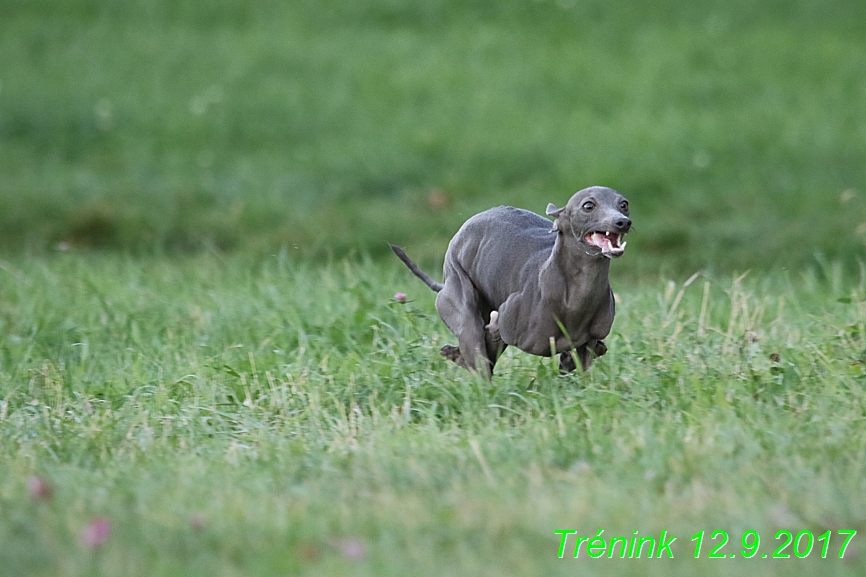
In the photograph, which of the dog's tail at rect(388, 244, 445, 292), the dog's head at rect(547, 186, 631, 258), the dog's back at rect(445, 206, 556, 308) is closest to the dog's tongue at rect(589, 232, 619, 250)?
the dog's head at rect(547, 186, 631, 258)

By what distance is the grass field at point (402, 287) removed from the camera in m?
3.17

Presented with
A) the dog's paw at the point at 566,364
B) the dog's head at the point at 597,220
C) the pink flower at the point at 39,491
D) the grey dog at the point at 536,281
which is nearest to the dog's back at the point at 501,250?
the grey dog at the point at 536,281

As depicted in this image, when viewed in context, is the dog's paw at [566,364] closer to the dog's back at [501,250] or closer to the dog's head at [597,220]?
the dog's back at [501,250]

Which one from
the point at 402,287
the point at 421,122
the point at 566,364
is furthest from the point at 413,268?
the point at 421,122

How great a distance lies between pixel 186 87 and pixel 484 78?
3.37 m

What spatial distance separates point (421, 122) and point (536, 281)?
25.9 ft

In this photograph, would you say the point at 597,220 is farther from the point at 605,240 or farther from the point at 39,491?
the point at 39,491

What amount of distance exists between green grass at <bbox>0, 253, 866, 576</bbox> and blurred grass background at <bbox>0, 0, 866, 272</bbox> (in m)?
2.76

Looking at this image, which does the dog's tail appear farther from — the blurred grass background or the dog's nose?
the blurred grass background

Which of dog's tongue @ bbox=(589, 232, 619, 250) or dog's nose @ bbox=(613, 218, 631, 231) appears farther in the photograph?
dog's tongue @ bbox=(589, 232, 619, 250)

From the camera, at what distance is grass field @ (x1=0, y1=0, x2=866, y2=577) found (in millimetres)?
3166

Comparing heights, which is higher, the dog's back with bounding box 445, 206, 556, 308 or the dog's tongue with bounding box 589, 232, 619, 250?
the dog's tongue with bounding box 589, 232, 619, 250

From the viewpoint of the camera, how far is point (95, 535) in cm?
297

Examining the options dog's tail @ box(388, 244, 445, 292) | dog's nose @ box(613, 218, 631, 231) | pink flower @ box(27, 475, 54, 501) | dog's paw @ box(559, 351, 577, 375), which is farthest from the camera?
dog's tail @ box(388, 244, 445, 292)
